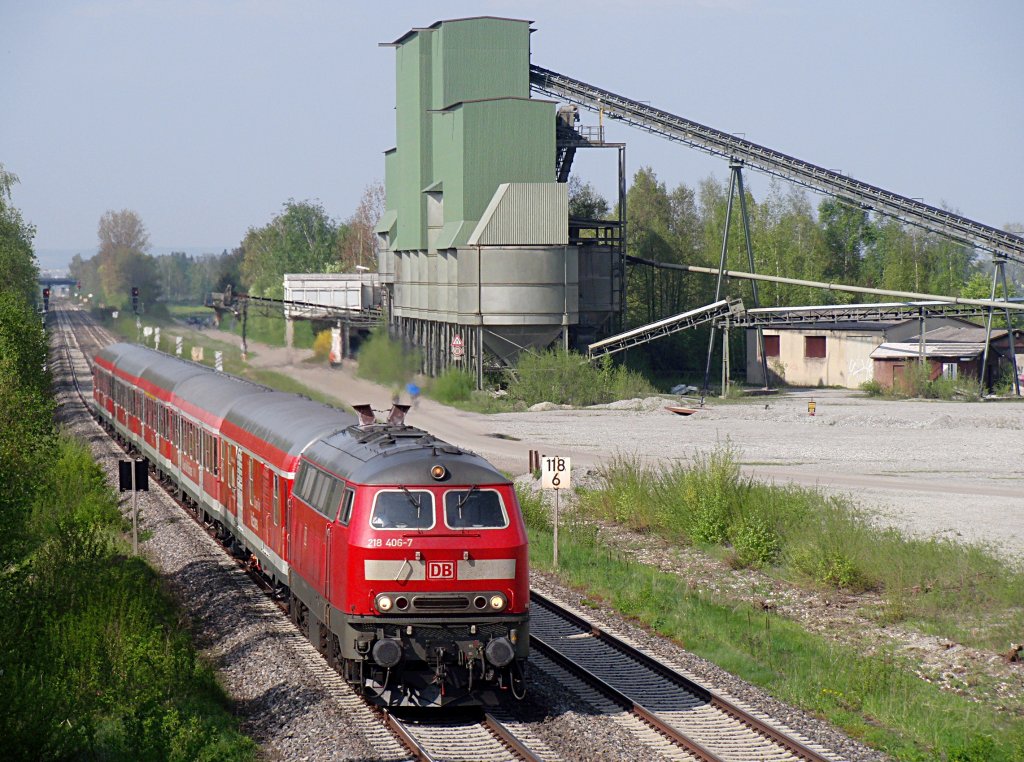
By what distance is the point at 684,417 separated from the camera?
59.4 metres

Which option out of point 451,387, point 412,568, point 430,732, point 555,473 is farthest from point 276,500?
point 451,387

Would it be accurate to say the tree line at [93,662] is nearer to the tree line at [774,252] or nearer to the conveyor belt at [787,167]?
the conveyor belt at [787,167]

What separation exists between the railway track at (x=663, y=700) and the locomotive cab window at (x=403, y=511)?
12.2 feet

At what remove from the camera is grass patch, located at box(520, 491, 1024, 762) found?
14.9 metres

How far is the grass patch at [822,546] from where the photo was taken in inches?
852

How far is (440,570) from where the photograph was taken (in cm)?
1484

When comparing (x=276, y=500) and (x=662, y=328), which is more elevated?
(x=662, y=328)

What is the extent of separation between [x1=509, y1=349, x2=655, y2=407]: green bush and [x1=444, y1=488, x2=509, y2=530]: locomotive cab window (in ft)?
158

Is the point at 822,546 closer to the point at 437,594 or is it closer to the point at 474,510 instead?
the point at 474,510

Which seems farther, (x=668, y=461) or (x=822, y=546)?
(x=668, y=461)

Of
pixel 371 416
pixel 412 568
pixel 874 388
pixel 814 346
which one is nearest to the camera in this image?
pixel 412 568

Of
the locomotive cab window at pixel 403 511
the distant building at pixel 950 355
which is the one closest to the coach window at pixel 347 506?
the locomotive cab window at pixel 403 511

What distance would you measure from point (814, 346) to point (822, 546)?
5352 centimetres

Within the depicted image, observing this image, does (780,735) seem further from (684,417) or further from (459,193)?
(459,193)
